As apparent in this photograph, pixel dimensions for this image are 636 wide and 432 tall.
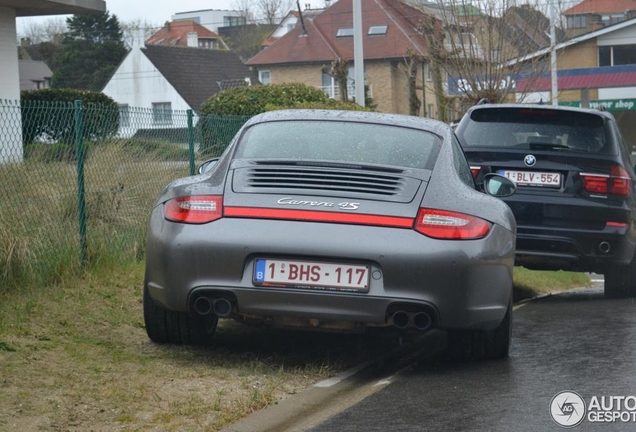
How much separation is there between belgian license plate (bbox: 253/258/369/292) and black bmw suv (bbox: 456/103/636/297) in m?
4.38

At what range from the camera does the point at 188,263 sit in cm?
592

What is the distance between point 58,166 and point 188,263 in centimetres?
362

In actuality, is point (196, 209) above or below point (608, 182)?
above

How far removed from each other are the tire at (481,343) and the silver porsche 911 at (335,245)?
0.02 m

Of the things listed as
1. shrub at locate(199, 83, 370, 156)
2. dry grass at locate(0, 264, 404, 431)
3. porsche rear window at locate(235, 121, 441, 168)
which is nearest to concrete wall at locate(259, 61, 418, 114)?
shrub at locate(199, 83, 370, 156)

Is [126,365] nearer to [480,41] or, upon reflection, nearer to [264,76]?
[480,41]

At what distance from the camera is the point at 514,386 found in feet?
19.2

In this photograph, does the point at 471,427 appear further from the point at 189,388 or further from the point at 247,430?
the point at 189,388

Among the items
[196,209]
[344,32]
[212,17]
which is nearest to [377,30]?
[344,32]

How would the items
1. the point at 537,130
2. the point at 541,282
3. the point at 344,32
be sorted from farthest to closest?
the point at 344,32 → the point at 541,282 → the point at 537,130

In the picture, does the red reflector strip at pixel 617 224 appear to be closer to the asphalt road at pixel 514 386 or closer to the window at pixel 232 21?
the asphalt road at pixel 514 386

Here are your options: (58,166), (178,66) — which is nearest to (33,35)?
(178,66)

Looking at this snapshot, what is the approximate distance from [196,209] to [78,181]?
10.9 feet

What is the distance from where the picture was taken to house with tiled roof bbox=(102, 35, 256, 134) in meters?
70.0
